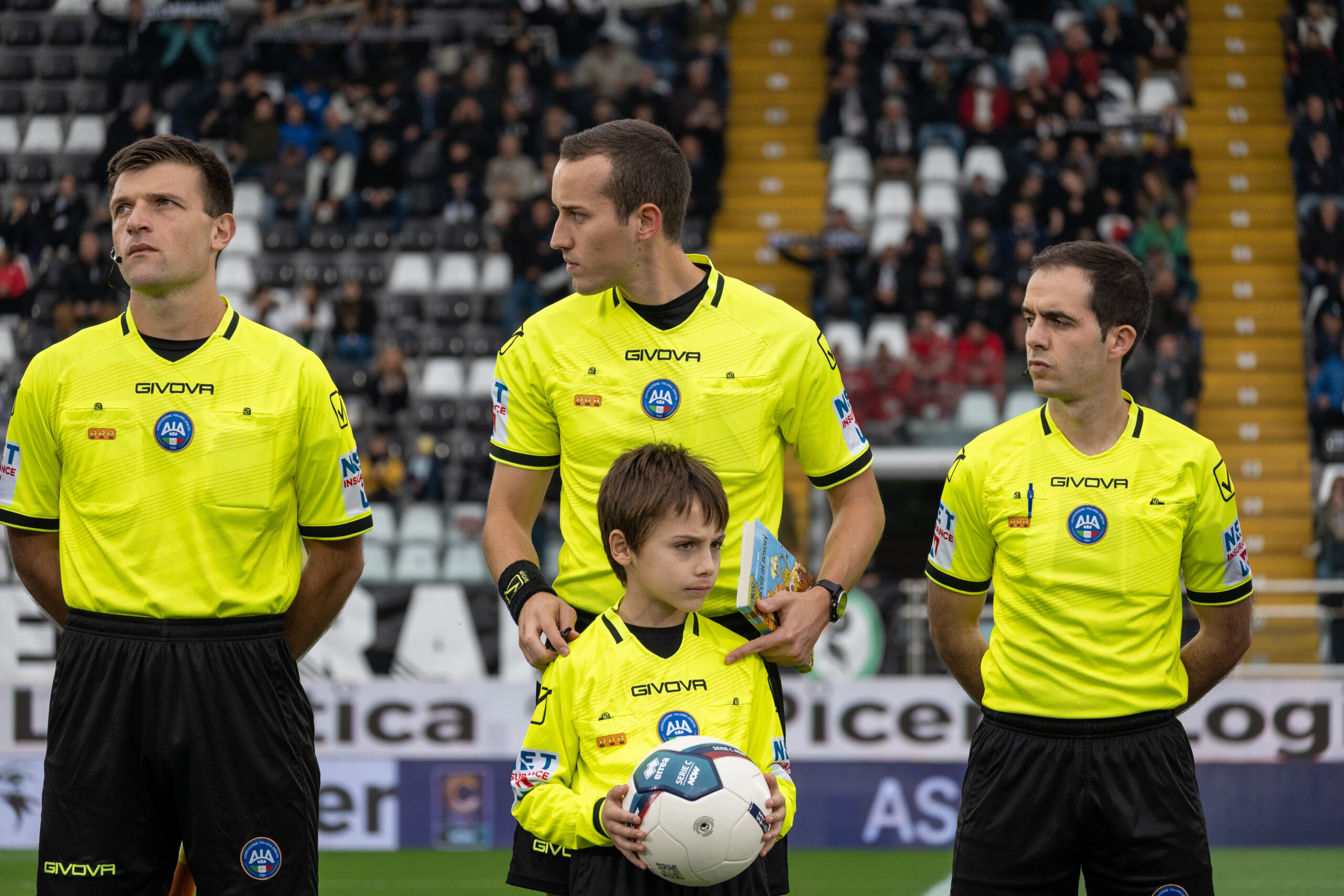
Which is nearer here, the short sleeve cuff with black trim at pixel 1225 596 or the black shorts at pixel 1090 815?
the black shorts at pixel 1090 815

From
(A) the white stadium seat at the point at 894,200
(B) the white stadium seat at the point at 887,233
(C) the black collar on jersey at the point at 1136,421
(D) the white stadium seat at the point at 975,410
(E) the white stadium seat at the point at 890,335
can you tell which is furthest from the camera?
(A) the white stadium seat at the point at 894,200

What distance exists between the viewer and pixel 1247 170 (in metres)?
16.7

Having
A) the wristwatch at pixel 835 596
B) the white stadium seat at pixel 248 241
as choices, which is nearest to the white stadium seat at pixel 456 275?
the white stadium seat at pixel 248 241

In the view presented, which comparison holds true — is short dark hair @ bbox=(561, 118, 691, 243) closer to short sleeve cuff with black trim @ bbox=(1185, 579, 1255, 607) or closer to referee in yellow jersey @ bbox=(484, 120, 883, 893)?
referee in yellow jersey @ bbox=(484, 120, 883, 893)

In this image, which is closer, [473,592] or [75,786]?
[75,786]

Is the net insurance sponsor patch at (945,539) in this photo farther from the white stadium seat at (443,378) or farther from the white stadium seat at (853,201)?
the white stadium seat at (853,201)

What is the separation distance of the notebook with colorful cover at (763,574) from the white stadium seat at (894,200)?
39.4 feet

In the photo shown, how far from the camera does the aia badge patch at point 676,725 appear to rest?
3395 mm

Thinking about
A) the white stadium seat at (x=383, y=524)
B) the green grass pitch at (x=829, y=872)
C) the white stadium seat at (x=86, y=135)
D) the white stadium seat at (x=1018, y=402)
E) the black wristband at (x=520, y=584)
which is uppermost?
the white stadium seat at (x=86, y=135)

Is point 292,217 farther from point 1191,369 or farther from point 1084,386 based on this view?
→ point 1084,386

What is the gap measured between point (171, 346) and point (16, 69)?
1488cm

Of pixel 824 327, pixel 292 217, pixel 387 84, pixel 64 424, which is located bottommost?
pixel 64 424

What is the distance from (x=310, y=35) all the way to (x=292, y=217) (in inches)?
96.1

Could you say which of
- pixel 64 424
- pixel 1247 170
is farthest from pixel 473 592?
pixel 1247 170
